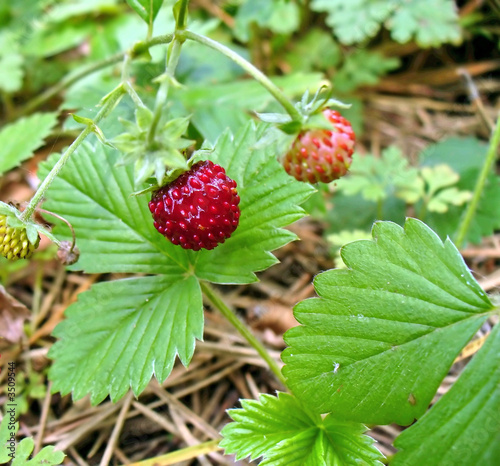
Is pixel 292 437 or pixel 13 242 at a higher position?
pixel 13 242

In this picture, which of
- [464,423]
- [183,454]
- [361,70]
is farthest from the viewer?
[361,70]

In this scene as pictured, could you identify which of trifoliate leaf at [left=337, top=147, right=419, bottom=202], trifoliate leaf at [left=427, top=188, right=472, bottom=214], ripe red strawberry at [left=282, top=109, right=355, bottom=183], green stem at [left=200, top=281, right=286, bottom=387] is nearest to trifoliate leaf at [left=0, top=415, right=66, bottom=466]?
green stem at [left=200, top=281, right=286, bottom=387]

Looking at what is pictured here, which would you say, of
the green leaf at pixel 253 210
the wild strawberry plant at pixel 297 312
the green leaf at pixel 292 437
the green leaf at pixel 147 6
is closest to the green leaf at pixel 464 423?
the wild strawberry plant at pixel 297 312

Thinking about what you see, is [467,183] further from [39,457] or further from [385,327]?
[39,457]

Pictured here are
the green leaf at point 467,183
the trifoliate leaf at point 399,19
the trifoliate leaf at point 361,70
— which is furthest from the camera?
the trifoliate leaf at point 361,70

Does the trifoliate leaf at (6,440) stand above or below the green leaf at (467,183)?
above

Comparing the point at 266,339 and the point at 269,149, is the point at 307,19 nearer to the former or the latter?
the point at 269,149

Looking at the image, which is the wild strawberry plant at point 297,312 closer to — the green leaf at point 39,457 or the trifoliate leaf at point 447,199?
the green leaf at point 39,457

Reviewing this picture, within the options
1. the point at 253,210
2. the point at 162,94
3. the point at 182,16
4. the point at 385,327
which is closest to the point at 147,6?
the point at 182,16

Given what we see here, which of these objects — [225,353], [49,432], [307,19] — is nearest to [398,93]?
[307,19]
